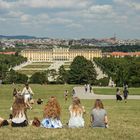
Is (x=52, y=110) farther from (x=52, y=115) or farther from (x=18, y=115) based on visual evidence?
(x=18, y=115)

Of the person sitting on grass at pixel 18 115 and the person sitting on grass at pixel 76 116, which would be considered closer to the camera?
the person sitting on grass at pixel 18 115

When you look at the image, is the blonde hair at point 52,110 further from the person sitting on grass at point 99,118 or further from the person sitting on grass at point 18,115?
the person sitting on grass at point 99,118

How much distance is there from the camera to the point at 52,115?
12.7 meters

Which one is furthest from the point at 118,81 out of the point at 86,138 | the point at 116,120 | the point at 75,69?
the point at 86,138

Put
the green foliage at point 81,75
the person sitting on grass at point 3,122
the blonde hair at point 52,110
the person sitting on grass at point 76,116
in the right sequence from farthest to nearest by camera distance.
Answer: the green foliage at point 81,75 < the person sitting on grass at point 76,116 < the person sitting on grass at point 3,122 < the blonde hair at point 52,110

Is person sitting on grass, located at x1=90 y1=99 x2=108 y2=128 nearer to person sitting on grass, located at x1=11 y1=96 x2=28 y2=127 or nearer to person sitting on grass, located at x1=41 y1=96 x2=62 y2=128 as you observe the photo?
person sitting on grass, located at x1=41 y1=96 x2=62 y2=128

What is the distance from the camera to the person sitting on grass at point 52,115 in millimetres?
12672

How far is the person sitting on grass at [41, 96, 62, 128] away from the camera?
12672mm

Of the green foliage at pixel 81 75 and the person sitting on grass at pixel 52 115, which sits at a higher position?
the person sitting on grass at pixel 52 115

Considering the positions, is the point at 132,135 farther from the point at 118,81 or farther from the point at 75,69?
the point at 75,69

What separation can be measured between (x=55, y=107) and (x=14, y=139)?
214 centimetres

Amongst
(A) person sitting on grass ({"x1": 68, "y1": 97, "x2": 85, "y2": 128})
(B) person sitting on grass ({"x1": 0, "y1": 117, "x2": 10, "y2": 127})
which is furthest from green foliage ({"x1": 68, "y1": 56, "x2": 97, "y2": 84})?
(B) person sitting on grass ({"x1": 0, "y1": 117, "x2": 10, "y2": 127})

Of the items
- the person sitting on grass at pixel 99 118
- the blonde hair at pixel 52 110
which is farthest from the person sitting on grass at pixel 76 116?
the blonde hair at pixel 52 110

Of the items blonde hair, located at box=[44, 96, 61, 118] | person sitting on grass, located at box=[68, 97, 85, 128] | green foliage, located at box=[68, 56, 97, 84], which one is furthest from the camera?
green foliage, located at box=[68, 56, 97, 84]
